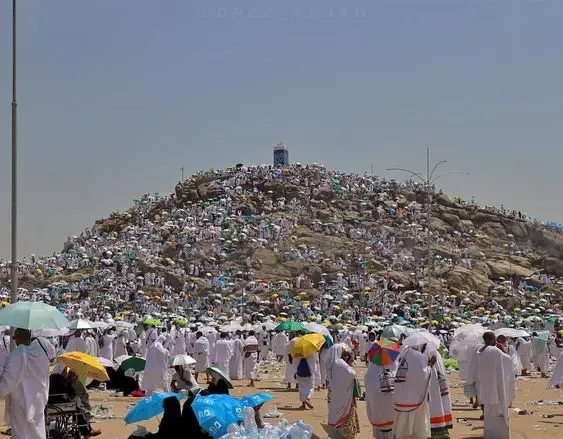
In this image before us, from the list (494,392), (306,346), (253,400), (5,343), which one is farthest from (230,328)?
(253,400)

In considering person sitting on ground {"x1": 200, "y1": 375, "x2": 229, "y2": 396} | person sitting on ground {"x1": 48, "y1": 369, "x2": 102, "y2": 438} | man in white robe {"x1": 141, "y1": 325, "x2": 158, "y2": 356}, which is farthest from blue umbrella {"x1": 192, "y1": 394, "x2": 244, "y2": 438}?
man in white robe {"x1": 141, "y1": 325, "x2": 158, "y2": 356}

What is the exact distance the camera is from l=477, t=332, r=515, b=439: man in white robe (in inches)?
446

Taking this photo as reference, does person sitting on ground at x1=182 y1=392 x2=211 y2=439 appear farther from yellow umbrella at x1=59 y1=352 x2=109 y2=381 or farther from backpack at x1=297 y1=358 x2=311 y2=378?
backpack at x1=297 y1=358 x2=311 y2=378

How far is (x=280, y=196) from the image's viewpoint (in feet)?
217

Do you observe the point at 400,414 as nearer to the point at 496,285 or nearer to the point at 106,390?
the point at 106,390

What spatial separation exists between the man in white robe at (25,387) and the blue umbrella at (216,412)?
1.66 metres

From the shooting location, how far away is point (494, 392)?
37.1 feet

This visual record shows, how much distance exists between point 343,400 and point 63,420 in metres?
3.87

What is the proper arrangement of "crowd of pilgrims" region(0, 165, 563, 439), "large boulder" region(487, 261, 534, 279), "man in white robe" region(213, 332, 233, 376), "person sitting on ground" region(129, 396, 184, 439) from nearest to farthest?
1. "person sitting on ground" region(129, 396, 184, 439)
2. "crowd of pilgrims" region(0, 165, 563, 439)
3. "man in white robe" region(213, 332, 233, 376)
4. "large boulder" region(487, 261, 534, 279)

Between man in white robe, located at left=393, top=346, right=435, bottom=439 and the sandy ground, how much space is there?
2685mm

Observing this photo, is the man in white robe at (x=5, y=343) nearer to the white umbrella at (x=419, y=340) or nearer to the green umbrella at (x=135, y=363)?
the green umbrella at (x=135, y=363)

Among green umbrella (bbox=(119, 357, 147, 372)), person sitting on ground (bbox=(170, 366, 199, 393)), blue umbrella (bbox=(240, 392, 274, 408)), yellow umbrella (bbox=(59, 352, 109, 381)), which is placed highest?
green umbrella (bbox=(119, 357, 147, 372))

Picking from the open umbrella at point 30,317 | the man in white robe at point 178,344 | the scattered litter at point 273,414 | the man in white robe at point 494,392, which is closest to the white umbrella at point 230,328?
the man in white robe at point 178,344

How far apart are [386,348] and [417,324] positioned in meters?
28.0
